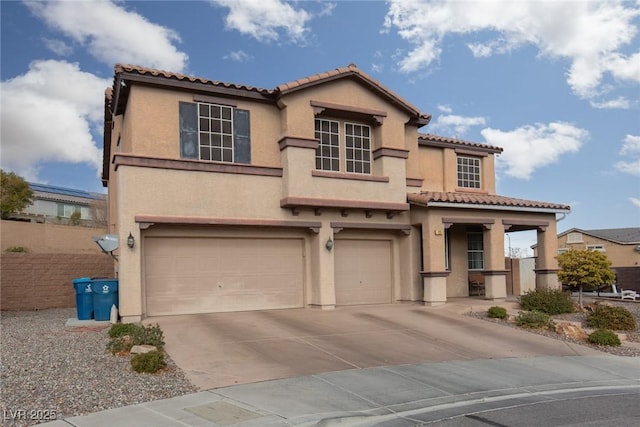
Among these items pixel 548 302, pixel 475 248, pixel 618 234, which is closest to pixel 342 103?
pixel 475 248

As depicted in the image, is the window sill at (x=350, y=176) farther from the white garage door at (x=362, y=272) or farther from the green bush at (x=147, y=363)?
the green bush at (x=147, y=363)

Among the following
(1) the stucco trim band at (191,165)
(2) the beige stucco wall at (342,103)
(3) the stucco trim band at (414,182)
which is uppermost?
(2) the beige stucco wall at (342,103)

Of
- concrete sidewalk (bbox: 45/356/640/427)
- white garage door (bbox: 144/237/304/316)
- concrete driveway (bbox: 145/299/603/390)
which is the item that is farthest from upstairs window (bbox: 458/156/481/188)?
concrete sidewalk (bbox: 45/356/640/427)

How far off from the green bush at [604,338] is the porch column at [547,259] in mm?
5850

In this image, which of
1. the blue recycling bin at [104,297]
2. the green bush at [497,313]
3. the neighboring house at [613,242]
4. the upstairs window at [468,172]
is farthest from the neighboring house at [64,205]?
the green bush at [497,313]

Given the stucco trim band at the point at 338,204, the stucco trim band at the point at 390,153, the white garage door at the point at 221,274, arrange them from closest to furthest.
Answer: the white garage door at the point at 221,274 → the stucco trim band at the point at 338,204 → the stucco trim band at the point at 390,153

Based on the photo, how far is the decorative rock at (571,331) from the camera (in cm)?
1395

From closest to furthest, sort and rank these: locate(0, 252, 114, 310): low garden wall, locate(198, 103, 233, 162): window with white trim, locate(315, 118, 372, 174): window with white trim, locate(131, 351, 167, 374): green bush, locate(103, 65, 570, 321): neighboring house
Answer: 1. locate(131, 351, 167, 374): green bush
2. locate(103, 65, 570, 321): neighboring house
3. locate(198, 103, 233, 162): window with white trim
4. locate(315, 118, 372, 174): window with white trim
5. locate(0, 252, 114, 310): low garden wall

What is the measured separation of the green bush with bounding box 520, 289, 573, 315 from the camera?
16797 millimetres

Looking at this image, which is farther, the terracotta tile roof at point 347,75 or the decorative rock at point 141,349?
the terracotta tile roof at point 347,75

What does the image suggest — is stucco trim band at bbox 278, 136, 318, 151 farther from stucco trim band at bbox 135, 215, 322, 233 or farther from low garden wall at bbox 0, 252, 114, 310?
low garden wall at bbox 0, 252, 114, 310

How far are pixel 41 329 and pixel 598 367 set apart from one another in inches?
493

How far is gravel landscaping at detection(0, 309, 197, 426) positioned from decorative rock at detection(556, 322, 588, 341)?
9.68 m

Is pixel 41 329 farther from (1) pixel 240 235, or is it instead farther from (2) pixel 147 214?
(1) pixel 240 235
